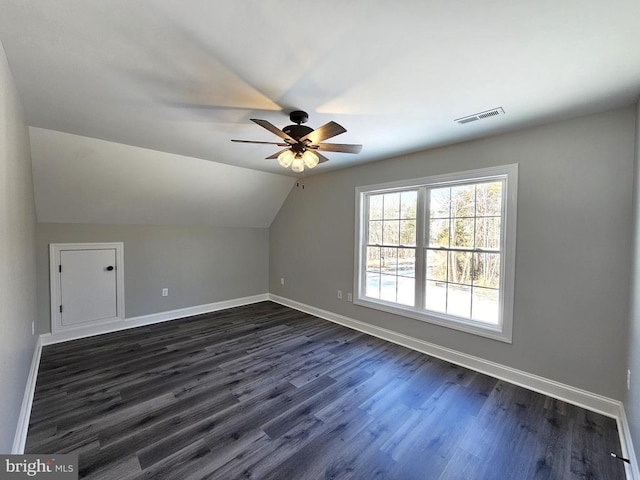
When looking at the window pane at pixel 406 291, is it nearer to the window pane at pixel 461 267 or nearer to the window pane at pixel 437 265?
the window pane at pixel 437 265

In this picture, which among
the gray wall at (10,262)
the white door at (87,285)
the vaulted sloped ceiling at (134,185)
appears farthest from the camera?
the white door at (87,285)

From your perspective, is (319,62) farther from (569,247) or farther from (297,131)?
(569,247)

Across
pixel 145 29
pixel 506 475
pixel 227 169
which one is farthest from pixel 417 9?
pixel 227 169

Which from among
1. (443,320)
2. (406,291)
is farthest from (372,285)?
(443,320)

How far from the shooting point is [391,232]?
12.5ft

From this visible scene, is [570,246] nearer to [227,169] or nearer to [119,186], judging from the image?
[227,169]

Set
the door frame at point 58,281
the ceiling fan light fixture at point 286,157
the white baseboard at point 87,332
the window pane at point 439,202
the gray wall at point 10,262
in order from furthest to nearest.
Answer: the door frame at point 58,281 < the window pane at point 439,202 < the ceiling fan light fixture at point 286,157 < the white baseboard at point 87,332 < the gray wall at point 10,262

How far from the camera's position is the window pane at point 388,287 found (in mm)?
3791

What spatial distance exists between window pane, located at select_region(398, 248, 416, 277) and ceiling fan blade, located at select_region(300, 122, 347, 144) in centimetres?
206

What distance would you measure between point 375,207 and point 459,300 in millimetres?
1678

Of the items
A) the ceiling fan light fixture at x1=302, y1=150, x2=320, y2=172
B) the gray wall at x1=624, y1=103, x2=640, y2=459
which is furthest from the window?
the ceiling fan light fixture at x1=302, y1=150, x2=320, y2=172

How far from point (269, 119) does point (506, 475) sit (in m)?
3.13

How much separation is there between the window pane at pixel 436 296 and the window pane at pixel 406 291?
18 centimetres
